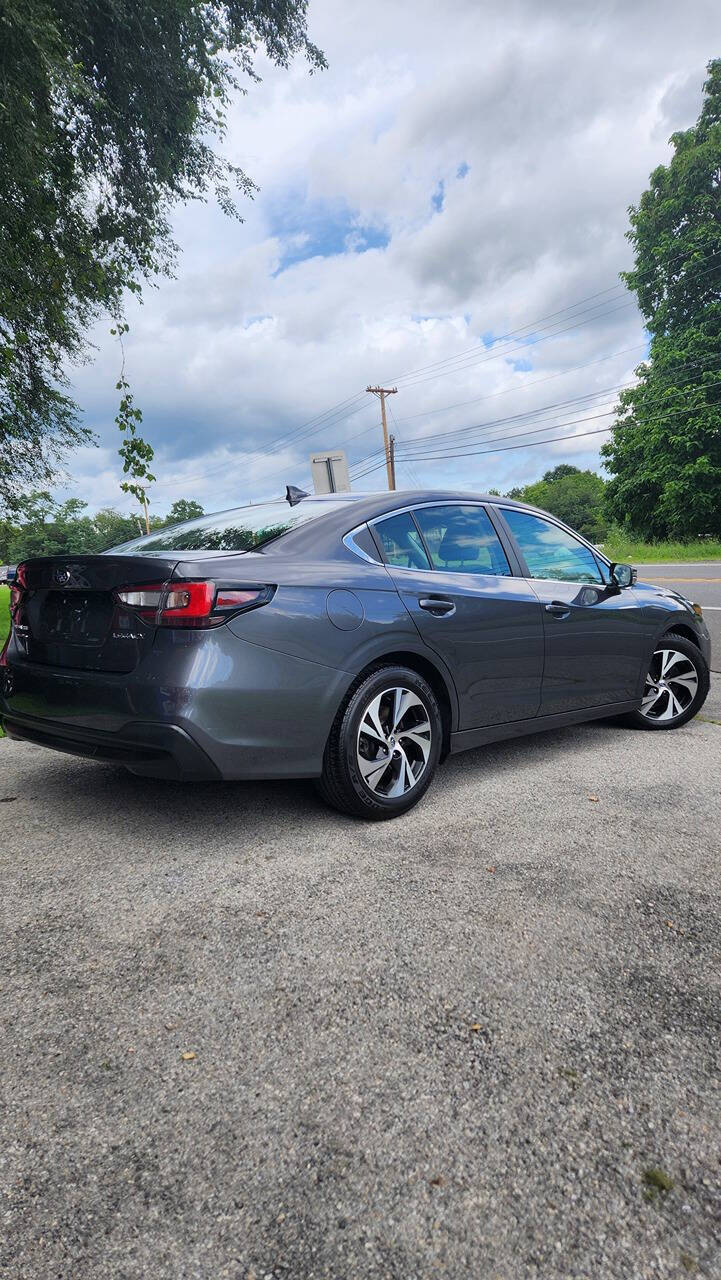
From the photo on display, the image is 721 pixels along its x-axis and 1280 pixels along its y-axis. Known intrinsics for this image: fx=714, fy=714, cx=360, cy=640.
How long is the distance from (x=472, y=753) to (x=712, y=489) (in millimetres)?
33014

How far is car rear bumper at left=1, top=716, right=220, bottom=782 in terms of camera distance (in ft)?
8.85

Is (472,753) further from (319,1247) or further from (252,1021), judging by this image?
(319,1247)

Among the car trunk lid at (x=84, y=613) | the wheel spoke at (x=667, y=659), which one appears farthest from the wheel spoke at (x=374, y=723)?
the wheel spoke at (x=667, y=659)

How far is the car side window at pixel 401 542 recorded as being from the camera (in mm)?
3432

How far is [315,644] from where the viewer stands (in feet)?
9.74

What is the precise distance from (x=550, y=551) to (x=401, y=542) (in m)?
1.27

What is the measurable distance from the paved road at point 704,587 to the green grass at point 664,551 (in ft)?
19.3

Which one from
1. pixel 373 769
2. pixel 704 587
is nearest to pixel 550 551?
pixel 373 769

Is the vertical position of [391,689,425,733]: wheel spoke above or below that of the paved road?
above

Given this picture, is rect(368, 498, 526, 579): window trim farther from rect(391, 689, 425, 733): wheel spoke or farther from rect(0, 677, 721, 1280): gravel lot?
rect(0, 677, 721, 1280): gravel lot

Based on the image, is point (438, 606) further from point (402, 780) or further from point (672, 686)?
point (672, 686)

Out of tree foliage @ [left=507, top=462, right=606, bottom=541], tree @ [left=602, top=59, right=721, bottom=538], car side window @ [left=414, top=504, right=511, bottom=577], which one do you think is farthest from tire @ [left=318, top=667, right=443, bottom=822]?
tree foliage @ [left=507, top=462, right=606, bottom=541]

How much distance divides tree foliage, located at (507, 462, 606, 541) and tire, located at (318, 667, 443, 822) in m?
89.3

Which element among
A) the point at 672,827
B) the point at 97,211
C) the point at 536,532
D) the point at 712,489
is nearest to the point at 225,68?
the point at 97,211
